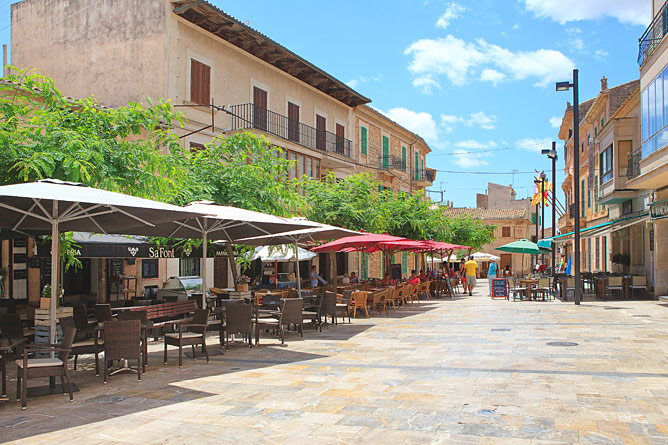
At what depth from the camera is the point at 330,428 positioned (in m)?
5.40

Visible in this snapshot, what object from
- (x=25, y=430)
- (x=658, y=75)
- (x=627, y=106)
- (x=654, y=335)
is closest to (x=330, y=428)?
(x=25, y=430)

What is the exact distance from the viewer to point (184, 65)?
19141mm

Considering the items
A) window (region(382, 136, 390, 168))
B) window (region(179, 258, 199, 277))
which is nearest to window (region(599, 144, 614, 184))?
window (region(382, 136, 390, 168))

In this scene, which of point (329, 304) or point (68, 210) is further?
point (329, 304)

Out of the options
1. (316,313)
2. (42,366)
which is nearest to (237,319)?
(316,313)

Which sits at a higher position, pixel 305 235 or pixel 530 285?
pixel 305 235

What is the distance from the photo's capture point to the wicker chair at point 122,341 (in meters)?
7.49

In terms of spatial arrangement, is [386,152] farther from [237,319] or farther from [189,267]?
[237,319]

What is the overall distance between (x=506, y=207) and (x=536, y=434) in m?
74.7

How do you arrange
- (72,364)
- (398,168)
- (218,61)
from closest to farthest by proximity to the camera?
(72,364), (218,61), (398,168)

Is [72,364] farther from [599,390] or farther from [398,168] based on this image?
[398,168]

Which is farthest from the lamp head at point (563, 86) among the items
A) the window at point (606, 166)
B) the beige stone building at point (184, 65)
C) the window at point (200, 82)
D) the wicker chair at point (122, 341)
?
the wicker chair at point (122, 341)

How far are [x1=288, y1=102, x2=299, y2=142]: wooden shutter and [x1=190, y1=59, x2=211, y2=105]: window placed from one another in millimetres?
4936

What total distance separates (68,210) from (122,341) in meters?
1.83
